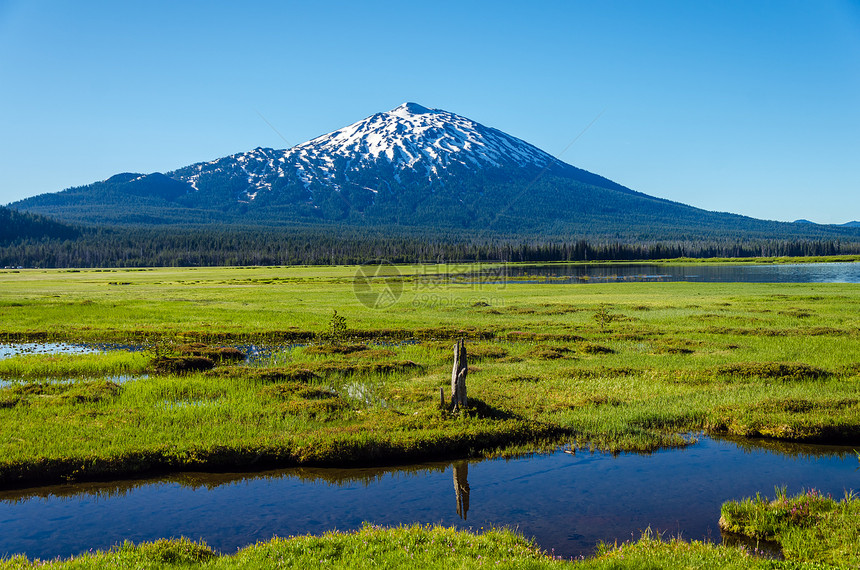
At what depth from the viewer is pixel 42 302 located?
57.5m

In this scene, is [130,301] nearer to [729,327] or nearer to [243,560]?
[729,327]

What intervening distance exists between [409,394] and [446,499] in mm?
7932

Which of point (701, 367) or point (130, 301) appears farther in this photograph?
point (130, 301)

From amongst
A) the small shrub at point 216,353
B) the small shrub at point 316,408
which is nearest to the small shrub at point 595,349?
the small shrub at point 316,408

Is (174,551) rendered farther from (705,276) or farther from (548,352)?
(705,276)

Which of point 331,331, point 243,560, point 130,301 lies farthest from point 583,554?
point 130,301

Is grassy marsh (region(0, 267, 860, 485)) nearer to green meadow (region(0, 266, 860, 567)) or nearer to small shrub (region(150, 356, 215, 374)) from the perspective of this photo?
green meadow (region(0, 266, 860, 567))

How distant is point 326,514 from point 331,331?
79.2ft

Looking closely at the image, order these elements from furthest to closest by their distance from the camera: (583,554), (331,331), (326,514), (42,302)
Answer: (42,302)
(331,331)
(326,514)
(583,554)

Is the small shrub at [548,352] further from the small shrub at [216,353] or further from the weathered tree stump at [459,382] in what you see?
the small shrub at [216,353]

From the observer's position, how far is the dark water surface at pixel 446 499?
11.2 m

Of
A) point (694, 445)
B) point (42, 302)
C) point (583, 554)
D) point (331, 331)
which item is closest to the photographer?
point (583, 554)

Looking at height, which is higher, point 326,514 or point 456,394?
point 456,394

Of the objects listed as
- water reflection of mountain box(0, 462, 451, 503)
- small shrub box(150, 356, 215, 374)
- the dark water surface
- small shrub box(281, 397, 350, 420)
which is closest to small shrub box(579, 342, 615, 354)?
the dark water surface
